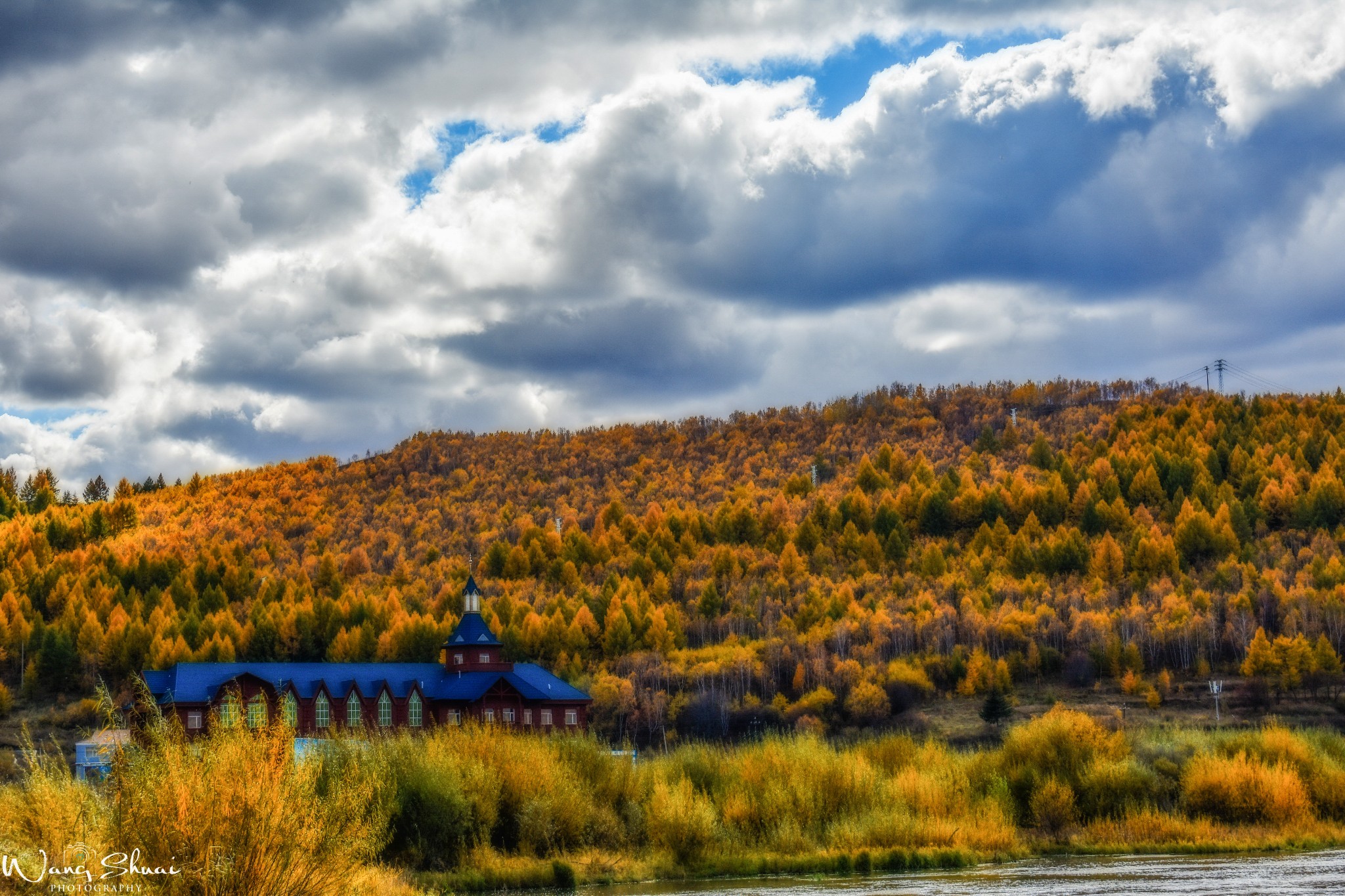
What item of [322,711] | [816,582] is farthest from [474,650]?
[816,582]

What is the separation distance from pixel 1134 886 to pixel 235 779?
24968 mm

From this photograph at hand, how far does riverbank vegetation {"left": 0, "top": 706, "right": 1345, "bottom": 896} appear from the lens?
130 feet

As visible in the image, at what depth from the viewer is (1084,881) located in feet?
124

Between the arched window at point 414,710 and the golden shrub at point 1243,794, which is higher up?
the arched window at point 414,710

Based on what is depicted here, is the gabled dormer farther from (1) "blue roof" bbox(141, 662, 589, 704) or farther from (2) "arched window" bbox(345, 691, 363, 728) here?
(2) "arched window" bbox(345, 691, 363, 728)

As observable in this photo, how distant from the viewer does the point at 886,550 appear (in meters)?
158

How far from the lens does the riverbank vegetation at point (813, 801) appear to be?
39750 mm

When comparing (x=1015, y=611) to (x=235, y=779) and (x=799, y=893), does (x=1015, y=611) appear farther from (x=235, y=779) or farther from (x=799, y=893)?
(x=235, y=779)

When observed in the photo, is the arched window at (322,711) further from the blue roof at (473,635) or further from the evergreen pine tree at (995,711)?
the evergreen pine tree at (995,711)

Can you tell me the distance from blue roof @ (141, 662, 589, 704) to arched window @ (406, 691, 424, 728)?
0.43 meters

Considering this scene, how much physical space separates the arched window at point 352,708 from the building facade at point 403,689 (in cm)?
4
